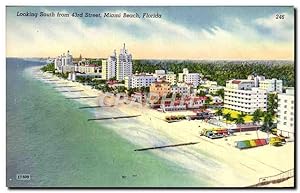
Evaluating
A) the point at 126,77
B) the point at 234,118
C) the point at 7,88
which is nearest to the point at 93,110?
the point at 126,77

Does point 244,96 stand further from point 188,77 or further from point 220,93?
point 188,77

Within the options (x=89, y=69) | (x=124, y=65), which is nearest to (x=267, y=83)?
(x=124, y=65)

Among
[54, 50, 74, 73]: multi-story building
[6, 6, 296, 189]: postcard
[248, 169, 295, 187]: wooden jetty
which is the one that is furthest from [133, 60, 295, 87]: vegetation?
[248, 169, 295, 187]: wooden jetty

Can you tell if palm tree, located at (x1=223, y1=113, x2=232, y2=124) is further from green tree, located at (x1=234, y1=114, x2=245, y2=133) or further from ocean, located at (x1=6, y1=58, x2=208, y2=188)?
ocean, located at (x1=6, y1=58, x2=208, y2=188)

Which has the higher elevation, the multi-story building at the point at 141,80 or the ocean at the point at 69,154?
the multi-story building at the point at 141,80

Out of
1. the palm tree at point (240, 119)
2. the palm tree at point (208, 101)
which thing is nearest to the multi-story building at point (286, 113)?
the palm tree at point (240, 119)

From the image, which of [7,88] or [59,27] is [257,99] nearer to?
[59,27]

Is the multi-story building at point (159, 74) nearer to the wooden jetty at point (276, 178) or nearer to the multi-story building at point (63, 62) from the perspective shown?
the multi-story building at point (63, 62)
